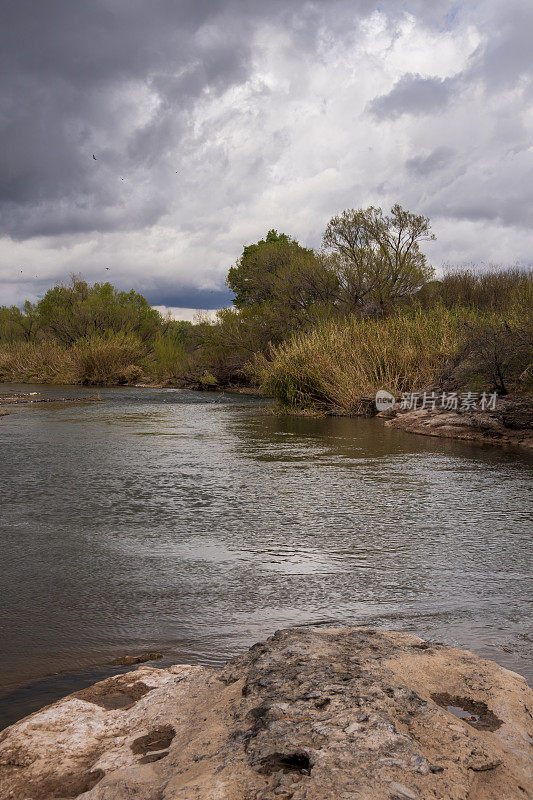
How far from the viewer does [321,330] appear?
1898 cm

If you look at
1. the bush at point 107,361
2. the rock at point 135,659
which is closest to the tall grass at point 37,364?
the bush at point 107,361

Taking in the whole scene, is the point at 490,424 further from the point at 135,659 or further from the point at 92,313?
the point at 92,313

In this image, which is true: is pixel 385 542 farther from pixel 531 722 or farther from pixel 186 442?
pixel 186 442

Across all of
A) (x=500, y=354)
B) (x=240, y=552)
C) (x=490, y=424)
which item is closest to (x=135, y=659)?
(x=240, y=552)

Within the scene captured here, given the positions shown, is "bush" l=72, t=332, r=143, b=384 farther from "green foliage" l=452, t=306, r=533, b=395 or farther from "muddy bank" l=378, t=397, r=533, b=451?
"green foliage" l=452, t=306, r=533, b=395

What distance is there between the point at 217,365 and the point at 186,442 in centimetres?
1945

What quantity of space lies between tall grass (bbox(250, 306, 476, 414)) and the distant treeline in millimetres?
32

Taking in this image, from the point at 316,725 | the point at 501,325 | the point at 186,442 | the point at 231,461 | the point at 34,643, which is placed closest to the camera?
the point at 316,725

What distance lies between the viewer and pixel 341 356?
54.9 ft

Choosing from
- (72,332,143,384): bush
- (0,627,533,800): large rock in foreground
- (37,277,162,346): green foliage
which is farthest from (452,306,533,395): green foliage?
(37,277,162,346): green foliage

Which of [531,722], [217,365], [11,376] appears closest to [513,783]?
[531,722]

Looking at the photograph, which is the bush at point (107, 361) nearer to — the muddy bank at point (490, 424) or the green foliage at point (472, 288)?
the green foliage at point (472, 288)

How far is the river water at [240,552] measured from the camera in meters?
3.18

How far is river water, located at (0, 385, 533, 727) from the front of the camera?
318 centimetres
